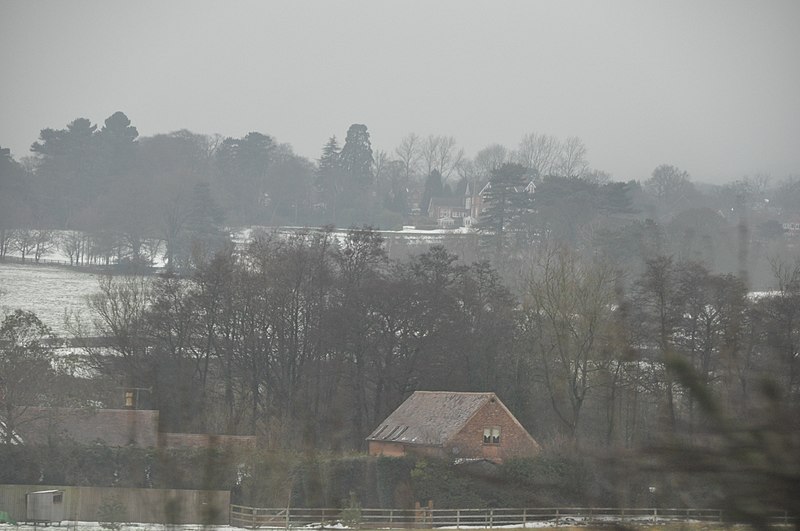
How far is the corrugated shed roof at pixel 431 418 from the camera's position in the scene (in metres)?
34.5

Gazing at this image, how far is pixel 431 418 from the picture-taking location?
117 feet

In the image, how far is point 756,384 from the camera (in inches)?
96.3

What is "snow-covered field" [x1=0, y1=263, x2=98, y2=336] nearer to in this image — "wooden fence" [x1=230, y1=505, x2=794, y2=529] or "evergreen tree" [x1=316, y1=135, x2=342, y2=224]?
"wooden fence" [x1=230, y1=505, x2=794, y2=529]

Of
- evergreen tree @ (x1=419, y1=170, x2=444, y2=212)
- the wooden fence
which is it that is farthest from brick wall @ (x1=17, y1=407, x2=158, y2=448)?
evergreen tree @ (x1=419, y1=170, x2=444, y2=212)

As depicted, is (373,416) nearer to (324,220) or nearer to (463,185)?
(324,220)

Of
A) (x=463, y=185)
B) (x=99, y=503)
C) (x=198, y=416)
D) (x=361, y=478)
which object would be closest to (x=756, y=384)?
(x=99, y=503)

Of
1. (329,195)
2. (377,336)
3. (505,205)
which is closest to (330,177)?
(329,195)

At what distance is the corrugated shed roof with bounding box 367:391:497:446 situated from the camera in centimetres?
3447

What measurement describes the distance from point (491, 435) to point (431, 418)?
6.82 ft

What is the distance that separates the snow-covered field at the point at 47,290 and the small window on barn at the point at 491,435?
113 feet

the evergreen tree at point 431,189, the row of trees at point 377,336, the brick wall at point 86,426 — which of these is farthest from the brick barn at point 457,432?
the evergreen tree at point 431,189

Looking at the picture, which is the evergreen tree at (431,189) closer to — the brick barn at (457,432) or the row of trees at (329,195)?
the row of trees at (329,195)

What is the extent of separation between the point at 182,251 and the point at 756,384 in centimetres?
9322

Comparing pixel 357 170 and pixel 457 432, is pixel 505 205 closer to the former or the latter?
pixel 357 170
